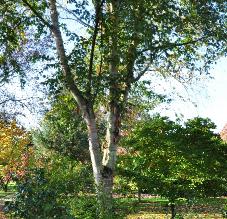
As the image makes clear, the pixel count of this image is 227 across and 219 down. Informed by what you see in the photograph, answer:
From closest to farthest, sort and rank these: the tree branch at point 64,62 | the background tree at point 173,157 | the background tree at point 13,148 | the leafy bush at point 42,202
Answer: the leafy bush at point 42,202 → the tree branch at point 64,62 → the background tree at point 173,157 → the background tree at point 13,148

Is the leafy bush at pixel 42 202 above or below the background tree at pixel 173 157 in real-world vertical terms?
below

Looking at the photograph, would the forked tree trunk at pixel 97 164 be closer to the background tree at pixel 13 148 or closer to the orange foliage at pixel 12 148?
the background tree at pixel 13 148

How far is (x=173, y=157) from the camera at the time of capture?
19188mm

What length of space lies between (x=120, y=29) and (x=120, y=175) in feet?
27.7

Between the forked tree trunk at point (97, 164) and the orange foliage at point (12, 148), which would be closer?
the forked tree trunk at point (97, 164)

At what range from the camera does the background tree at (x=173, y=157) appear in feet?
62.0

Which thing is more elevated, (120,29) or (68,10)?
(68,10)

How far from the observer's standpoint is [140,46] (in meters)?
14.6

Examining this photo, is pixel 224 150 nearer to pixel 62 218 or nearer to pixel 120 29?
pixel 120 29

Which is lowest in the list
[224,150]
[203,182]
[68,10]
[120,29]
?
[203,182]

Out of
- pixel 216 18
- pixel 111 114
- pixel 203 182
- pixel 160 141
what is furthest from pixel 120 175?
pixel 216 18

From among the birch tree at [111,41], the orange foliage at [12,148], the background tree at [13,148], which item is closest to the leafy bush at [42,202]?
the birch tree at [111,41]

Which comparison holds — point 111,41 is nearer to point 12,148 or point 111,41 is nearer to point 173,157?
point 173,157

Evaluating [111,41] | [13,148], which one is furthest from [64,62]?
[13,148]
